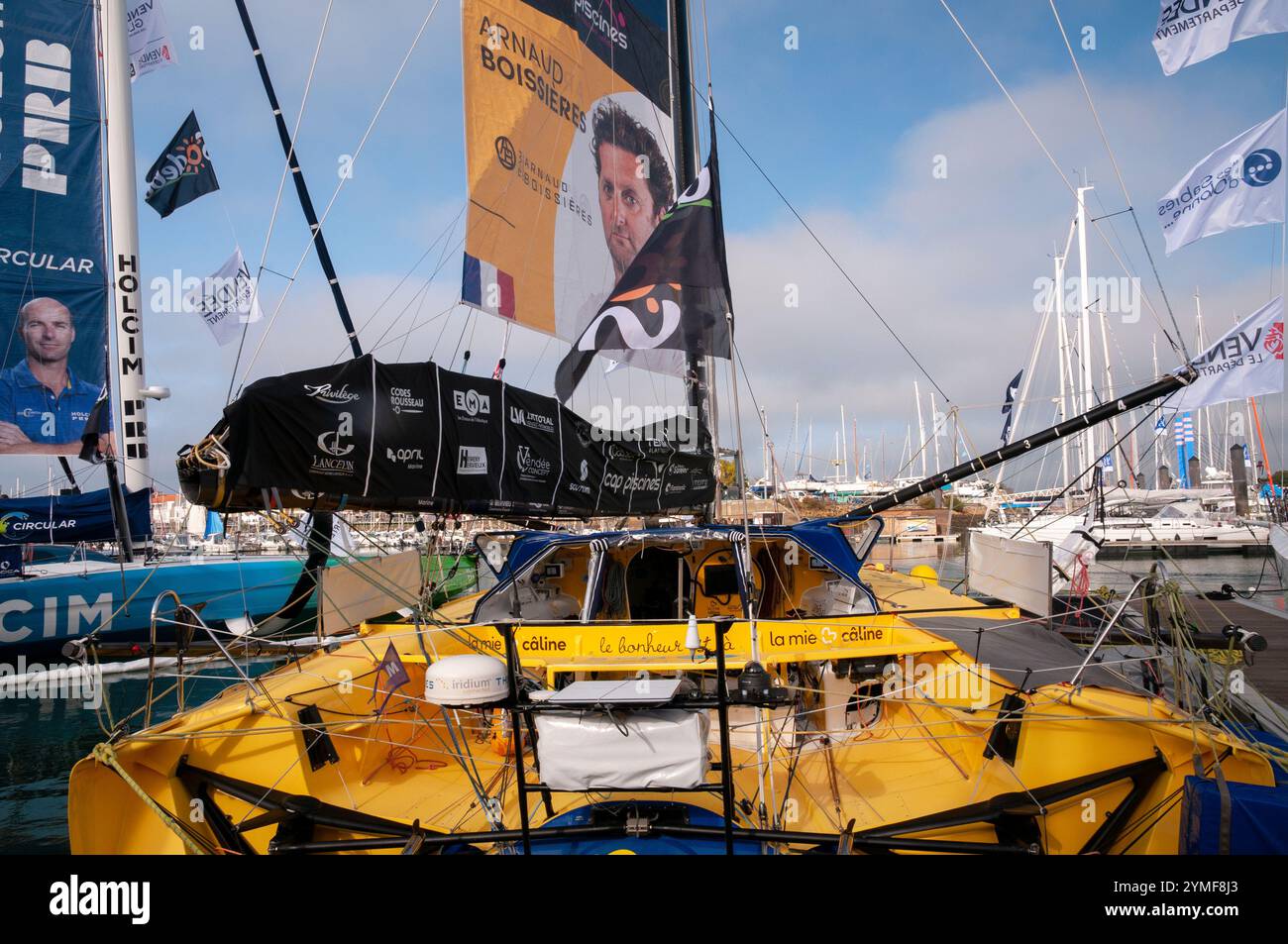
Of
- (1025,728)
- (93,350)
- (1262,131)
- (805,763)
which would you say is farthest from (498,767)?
(93,350)

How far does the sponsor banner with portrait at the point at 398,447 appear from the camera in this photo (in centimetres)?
459

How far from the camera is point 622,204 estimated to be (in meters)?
12.4

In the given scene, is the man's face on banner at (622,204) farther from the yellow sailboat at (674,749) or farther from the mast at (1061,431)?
the yellow sailboat at (674,749)

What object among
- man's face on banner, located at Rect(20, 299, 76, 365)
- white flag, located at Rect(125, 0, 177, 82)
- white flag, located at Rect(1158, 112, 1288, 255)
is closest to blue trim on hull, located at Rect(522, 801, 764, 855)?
white flag, located at Rect(1158, 112, 1288, 255)

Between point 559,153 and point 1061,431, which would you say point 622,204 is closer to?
point 559,153

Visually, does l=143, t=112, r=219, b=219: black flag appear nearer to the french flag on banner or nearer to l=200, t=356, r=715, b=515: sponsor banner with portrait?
A: the french flag on banner

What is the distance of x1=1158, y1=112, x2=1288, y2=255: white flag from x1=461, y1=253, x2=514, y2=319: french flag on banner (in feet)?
29.6

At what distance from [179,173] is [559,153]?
10420mm

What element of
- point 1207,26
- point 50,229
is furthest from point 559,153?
point 50,229

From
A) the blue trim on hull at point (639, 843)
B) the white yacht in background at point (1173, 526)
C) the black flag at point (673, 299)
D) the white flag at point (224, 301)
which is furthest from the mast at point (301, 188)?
the white yacht in background at point (1173, 526)

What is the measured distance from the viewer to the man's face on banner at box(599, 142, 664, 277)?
476 inches

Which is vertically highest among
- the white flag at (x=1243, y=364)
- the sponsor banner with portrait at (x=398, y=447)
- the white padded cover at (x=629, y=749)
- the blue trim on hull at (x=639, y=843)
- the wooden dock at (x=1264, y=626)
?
the white flag at (x=1243, y=364)

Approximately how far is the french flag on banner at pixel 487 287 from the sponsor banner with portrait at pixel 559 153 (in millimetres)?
13

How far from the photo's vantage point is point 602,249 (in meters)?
11.9
